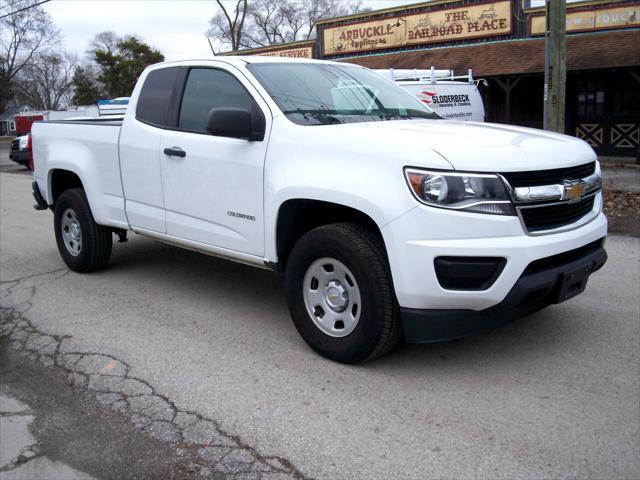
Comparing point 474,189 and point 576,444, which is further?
point 474,189

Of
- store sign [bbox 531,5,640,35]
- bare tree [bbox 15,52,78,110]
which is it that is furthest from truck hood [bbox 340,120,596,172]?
bare tree [bbox 15,52,78,110]

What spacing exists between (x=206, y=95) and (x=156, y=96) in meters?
0.63

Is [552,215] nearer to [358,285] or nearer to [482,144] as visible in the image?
[482,144]

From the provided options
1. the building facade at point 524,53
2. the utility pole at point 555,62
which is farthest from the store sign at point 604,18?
the utility pole at point 555,62

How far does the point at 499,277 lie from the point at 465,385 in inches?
30.1

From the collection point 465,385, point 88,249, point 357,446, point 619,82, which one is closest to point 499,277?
point 465,385

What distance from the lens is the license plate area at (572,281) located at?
3820 millimetres

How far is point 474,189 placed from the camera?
3.58 meters

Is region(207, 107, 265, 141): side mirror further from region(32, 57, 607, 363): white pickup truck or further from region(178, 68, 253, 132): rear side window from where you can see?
region(178, 68, 253, 132): rear side window

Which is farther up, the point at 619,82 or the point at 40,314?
the point at 619,82

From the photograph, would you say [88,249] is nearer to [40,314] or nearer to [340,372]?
[40,314]

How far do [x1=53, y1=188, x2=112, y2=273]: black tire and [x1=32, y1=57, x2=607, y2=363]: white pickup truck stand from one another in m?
0.67

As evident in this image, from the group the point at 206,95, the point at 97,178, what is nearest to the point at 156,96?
the point at 206,95

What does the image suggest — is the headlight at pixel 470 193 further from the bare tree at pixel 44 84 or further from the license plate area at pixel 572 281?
the bare tree at pixel 44 84
